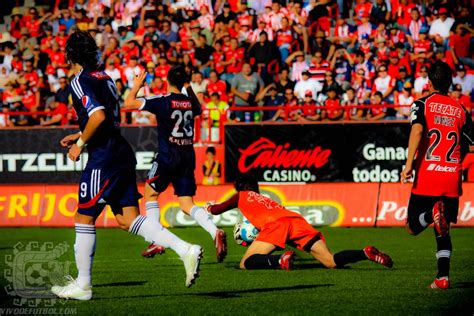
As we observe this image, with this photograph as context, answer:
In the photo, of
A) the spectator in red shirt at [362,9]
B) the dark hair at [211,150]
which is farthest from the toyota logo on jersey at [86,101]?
the spectator in red shirt at [362,9]

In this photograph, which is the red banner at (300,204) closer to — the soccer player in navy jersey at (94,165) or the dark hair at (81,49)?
the soccer player in navy jersey at (94,165)

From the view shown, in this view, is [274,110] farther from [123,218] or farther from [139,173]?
[123,218]

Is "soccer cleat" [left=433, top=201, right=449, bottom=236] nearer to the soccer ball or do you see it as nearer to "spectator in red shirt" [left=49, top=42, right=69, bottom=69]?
the soccer ball

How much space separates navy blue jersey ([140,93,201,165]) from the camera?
1234cm

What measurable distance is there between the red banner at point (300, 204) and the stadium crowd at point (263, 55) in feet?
Result: 7.79

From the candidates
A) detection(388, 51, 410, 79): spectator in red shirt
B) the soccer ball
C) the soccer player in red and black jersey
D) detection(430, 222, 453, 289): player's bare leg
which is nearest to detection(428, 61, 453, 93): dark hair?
the soccer player in red and black jersey

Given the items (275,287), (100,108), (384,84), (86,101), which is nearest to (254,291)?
(275,287)

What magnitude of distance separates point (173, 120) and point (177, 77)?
0.62 meters

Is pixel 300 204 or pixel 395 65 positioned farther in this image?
pixel 395 65

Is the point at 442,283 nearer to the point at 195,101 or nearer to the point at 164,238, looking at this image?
the point at 164,238

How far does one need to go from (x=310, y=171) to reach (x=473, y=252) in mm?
8777

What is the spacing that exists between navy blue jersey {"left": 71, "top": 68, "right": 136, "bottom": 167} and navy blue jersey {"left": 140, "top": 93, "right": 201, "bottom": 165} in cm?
299

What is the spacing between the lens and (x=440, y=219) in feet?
31.0

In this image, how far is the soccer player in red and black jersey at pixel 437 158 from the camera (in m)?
9.76
